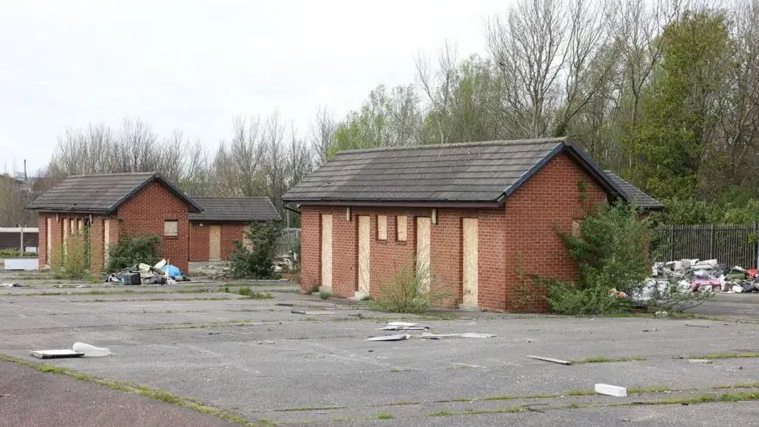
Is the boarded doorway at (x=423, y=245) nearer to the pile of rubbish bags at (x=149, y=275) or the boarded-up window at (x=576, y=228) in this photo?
the boarded-up window at (x=576, y=228)

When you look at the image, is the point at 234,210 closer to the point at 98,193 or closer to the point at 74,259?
the point at 98,193

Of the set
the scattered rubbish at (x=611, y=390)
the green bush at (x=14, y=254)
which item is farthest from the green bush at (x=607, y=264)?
the green bush at (x=14, y=254)

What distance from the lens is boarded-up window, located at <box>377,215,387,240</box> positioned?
92.0 ft

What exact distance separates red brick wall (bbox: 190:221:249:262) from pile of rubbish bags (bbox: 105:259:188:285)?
52.7ft

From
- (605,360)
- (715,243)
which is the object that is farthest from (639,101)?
(605,360)

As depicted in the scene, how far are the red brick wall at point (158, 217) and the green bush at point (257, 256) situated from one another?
239 cm

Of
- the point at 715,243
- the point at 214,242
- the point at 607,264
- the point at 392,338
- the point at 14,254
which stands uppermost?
the point at 214,242

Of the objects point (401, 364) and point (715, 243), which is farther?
point (715, 243)

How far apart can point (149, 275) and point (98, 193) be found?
7.60m

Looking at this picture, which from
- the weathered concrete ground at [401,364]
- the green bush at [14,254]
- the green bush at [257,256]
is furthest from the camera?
the green bush at [14,254]

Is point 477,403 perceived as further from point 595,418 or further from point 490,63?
point 490,63

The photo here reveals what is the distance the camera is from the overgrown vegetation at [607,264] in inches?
924

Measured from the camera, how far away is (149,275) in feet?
126

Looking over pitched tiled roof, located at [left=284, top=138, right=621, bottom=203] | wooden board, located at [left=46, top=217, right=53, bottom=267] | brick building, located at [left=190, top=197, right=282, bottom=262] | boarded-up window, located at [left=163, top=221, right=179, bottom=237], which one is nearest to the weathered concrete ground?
pitched tiled roof, located at [left=284, top=138, right=621, bottom=203]
